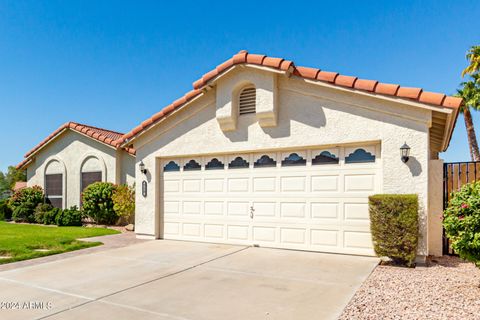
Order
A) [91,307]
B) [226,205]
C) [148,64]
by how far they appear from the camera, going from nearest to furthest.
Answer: [91,307], [226,205], [148,64]

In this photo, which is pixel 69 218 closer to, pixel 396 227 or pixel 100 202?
pixel 100 202

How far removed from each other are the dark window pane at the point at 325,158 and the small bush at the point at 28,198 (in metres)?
17.0

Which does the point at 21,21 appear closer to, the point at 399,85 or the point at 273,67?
the point at 273,67

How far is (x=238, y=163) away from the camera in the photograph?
9547 millimetres

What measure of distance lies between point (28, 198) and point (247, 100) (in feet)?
51.1

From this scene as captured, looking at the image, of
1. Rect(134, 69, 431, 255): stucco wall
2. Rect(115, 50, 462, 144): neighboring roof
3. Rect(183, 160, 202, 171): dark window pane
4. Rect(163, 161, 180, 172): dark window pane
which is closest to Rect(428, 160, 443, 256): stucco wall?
Rect(134, 69, 431, 255): stucco wall

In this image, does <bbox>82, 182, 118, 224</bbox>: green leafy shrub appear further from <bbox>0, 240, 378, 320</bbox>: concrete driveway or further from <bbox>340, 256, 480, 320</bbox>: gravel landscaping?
<bbox>340, 256, 480, 320</bbox>: gravel landscaping

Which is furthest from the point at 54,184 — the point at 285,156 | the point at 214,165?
the point at 285,156

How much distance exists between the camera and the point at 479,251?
198 inches

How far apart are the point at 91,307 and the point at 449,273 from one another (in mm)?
6757

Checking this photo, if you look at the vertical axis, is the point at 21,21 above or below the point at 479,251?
above

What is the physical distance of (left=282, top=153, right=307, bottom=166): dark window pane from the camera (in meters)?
8.63

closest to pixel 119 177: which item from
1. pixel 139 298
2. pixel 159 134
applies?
pixel 159 134

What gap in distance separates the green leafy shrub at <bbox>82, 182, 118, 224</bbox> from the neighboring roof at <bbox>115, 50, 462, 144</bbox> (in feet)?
17.2
